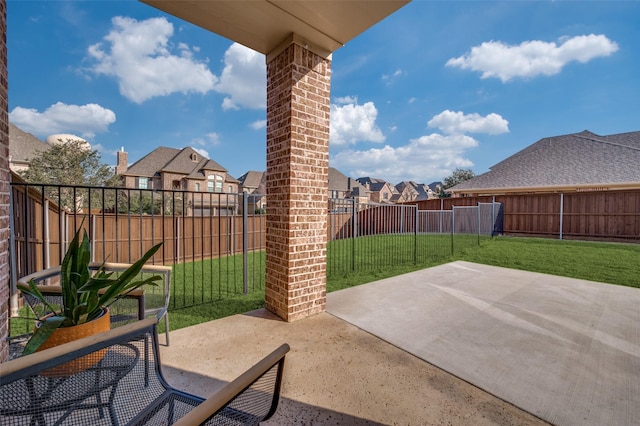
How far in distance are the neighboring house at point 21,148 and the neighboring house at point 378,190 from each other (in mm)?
41184

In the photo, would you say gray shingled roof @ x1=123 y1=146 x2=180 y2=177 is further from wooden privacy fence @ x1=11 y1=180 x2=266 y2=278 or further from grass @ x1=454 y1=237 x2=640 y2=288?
grass @ x1=454 y1=237 x2=640 y2=288

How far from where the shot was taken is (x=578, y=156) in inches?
683

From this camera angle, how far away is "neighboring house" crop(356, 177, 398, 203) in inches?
1938

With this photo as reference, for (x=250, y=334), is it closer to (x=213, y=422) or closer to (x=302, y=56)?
(x=213, y=422)

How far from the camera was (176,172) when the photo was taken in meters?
27.7

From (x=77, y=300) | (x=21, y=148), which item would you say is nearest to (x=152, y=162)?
(x=21, y=148)

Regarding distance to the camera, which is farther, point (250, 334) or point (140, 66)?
point (140, 66)

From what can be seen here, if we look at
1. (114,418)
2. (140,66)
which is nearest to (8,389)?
(114,418)

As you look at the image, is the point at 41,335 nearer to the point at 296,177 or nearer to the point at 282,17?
the point at 296,177

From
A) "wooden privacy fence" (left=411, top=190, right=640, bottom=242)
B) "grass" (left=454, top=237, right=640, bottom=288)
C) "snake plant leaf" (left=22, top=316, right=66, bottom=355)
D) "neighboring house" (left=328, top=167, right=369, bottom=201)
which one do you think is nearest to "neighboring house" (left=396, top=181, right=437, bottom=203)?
"neighboring house" (left=328, top=167, right=369, bottom=201)

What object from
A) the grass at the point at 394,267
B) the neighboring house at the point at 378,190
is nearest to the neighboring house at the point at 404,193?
the neighboring house at the point at 378,190

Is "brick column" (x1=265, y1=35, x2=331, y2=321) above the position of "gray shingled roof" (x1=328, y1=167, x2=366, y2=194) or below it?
below

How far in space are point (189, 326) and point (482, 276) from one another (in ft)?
17.4

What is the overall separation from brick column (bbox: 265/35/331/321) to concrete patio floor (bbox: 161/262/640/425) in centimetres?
39
